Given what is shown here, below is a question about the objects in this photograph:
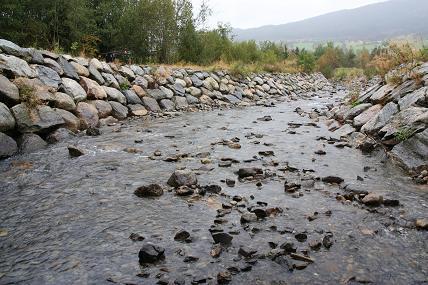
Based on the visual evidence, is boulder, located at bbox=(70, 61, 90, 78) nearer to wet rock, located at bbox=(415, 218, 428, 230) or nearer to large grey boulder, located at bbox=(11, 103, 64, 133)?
large grey boulder, located at bbox=(11, 103, 64, 133)

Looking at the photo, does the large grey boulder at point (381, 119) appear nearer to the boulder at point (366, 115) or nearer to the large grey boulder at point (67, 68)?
the boulder at point (366, 115)

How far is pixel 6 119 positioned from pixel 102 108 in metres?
3.87

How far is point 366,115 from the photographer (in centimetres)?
940

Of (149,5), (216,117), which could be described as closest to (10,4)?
(149,5)

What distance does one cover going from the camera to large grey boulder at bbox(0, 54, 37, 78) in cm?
867

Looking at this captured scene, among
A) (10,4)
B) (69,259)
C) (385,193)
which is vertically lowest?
(385,193)

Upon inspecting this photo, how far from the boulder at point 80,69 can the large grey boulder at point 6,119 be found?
4.02 m

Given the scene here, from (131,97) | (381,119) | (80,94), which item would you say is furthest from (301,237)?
(131,97)

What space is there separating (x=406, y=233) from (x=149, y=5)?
16936 mm

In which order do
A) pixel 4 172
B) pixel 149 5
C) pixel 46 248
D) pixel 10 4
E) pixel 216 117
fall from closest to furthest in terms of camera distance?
pixel 46 248 < pixel 4 172 < pixel 216 117 < pixel 10 4 < pixel 149 5

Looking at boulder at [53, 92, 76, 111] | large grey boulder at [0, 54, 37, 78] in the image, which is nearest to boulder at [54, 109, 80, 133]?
boulder at [53, 92, 76, 111]

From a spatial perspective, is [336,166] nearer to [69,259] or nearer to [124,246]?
[124,246]

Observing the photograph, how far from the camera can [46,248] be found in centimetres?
356

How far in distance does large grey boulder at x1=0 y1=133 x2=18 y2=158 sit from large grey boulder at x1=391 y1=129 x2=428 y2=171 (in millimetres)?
7177
